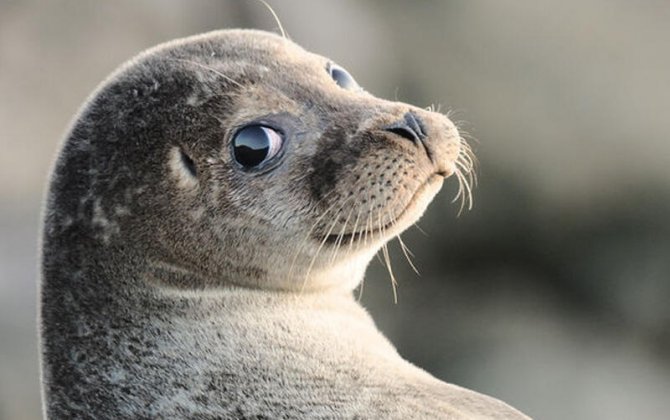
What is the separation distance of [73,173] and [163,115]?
24 cm

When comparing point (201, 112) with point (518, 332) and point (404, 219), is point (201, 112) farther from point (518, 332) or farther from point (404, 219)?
point (518, 332)

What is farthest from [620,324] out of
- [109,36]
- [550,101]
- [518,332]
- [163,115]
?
[163,115]

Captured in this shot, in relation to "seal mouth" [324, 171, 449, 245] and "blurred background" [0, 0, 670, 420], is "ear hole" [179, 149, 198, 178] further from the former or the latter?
"blurred background" [0, 0, 670, 420]

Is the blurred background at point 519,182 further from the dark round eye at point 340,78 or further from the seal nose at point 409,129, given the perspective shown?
the seal nose at point 409,129

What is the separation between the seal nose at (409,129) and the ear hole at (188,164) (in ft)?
1.44

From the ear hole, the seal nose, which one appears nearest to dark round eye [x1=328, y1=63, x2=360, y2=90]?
the seal nose

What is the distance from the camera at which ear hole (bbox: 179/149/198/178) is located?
221 centimetres

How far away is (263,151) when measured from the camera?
2.23 metres

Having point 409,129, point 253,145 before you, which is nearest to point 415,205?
point 409,129

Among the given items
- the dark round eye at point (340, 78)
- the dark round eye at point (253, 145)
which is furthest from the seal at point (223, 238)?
the dark round eye at point (340, 78)

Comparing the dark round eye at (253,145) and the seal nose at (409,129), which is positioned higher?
the seal nose at (409,129)

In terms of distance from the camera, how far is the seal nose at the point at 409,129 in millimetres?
2256

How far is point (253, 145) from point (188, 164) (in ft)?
0.50

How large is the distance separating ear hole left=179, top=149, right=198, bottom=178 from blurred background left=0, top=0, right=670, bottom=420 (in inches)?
141
